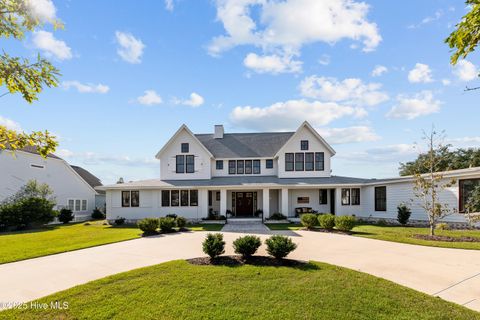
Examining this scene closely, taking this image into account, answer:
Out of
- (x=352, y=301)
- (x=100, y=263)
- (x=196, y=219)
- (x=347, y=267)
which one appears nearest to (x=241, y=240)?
(x=347, y=267)

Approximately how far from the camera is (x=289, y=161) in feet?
78.1

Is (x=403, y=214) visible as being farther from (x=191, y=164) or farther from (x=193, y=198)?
(x=191, y=164)

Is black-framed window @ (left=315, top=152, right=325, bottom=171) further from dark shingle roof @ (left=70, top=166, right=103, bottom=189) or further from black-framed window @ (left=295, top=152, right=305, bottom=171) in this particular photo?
dark shingle roof @ (left=70, top=166, right=103, bottom=189)

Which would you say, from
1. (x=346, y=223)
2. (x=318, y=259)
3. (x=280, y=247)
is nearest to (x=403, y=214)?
(x=346, y=223)

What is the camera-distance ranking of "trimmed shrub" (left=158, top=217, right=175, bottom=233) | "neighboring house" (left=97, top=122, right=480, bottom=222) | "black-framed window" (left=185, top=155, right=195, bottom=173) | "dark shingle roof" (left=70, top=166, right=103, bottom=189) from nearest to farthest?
"trimmed shrub" (left=158, top=217, right=175, bottom=233)
"neighboring house" (left=97, top=122, right=480, bottom=222)
"black-framed window" (left=185, top=155, right=195, bottom=173)
"dark shingle roof" (left=70, top=166, right=103, bottom=189)

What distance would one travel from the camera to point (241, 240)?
8305 mm

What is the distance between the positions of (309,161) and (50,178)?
25.3m

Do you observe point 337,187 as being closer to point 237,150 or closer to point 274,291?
point 237,150

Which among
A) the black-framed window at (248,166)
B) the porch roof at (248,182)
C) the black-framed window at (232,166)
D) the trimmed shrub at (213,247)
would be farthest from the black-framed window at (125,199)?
the trimmed shrub at (213,247)

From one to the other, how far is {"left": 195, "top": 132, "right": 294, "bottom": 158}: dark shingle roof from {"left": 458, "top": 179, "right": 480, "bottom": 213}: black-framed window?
13.7 meters

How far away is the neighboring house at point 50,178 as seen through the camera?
22.7 m

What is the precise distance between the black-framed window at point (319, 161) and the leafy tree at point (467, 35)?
20944 mm

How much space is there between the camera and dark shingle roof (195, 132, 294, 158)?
25169mm

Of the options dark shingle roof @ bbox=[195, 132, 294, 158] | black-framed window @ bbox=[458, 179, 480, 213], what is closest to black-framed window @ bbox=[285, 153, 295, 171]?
dark shingle roof @ bbox=[195, 132, 294, 158]
